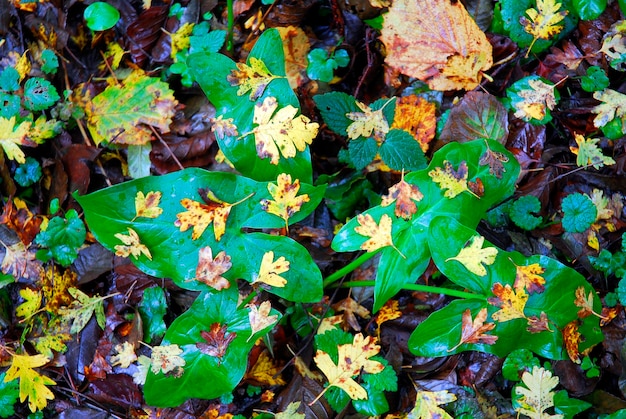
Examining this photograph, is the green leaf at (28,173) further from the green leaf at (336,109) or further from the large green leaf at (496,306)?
the large green leaf at (496,306)

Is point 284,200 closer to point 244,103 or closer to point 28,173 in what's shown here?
point 244,103

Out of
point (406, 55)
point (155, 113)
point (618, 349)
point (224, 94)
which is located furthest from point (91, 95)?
point (618, 349)

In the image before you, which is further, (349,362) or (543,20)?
(543,20)

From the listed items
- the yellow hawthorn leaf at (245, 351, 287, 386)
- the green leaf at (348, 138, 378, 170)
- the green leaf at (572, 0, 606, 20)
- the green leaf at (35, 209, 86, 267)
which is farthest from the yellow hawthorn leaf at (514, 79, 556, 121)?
the green leaf at (35, 209, 86, 267)

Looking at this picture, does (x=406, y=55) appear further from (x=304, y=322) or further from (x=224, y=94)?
(x=304, y=322)

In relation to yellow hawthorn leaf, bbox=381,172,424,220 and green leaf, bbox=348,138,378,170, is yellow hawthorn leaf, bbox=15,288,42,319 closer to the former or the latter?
green leaf, bbox=348,138,378,170

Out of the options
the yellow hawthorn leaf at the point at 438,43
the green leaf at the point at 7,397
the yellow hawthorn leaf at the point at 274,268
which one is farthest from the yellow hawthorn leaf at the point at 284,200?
the green leaf at the point at 7,397

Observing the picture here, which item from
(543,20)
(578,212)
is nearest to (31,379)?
(578,212)
